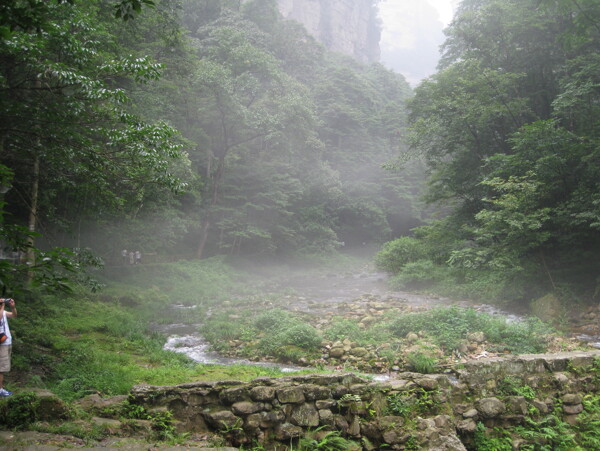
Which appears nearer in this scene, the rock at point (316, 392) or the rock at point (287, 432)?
the rock at point (287, 432)

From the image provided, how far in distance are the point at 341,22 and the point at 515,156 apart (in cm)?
6405

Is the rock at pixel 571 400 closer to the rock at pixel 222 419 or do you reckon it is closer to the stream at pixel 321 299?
the rock at pixel 222 419

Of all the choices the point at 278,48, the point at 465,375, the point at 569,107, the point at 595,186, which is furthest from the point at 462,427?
the point at 278,48

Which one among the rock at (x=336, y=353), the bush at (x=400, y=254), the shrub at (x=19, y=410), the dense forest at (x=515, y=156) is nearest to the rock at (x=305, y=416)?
the shrub at (x=19, y=410)

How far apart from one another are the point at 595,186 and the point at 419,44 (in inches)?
6638

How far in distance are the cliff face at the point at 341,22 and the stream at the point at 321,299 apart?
153 feet

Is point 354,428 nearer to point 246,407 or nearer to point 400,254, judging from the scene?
point 246,407

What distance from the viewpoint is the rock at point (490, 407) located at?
18.7ft

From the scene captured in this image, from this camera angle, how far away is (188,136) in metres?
25.5

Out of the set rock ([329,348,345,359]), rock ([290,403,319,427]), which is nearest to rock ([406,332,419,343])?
rock ([329,348,345,359])

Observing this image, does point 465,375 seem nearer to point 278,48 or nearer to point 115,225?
point 115,225

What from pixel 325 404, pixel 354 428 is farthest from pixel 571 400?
pixel 325 404

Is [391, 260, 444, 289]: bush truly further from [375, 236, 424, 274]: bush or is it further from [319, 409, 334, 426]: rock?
[319, 409, 334, 426]: rock

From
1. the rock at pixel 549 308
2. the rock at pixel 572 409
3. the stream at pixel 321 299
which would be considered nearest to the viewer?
the rock at pixel 572 409
